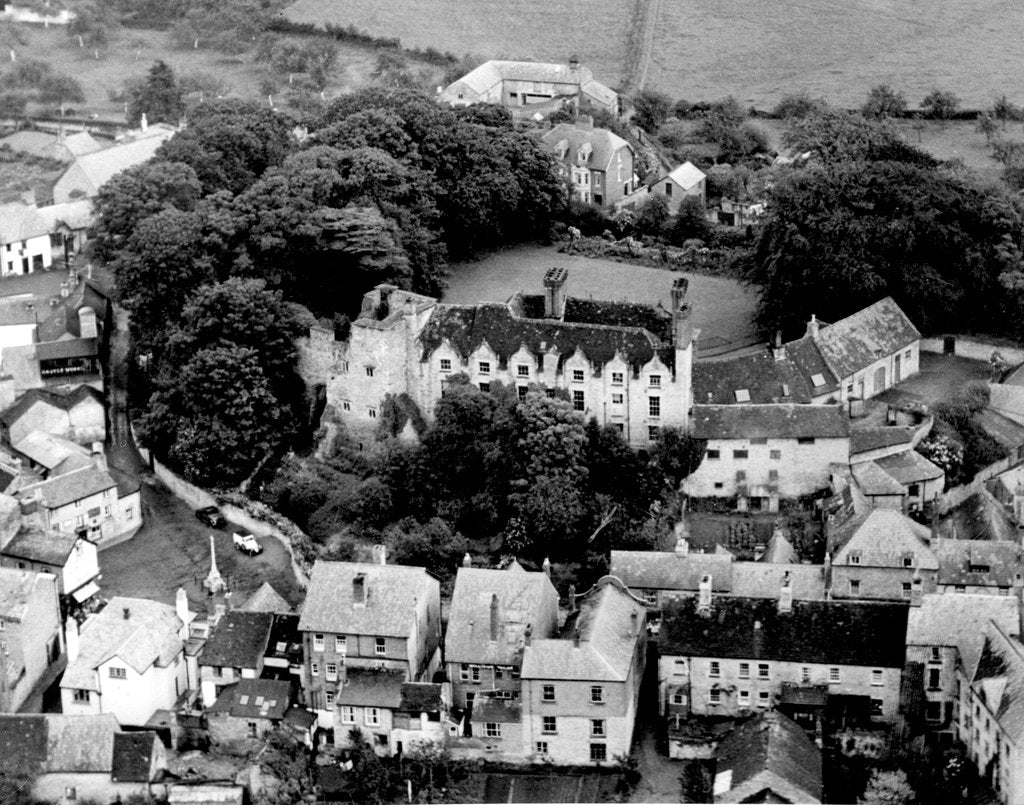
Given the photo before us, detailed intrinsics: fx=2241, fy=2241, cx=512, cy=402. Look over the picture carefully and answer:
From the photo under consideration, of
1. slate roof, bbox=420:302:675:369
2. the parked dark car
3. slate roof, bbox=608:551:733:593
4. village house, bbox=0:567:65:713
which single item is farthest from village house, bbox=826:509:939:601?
village house, bbox=0:567:65:713

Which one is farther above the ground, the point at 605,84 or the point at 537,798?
the point at 605,84

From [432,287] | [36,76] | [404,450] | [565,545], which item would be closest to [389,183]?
[432,287]

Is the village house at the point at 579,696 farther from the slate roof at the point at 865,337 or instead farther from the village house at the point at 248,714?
the slate roof at the point at 865,337

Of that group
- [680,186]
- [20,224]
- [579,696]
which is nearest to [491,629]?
[579,696]

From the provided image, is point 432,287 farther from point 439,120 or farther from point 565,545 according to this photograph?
point 565,545

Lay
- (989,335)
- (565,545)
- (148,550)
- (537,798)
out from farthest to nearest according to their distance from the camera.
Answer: (989,335)
(148,550)
(565,545)
(537,798)

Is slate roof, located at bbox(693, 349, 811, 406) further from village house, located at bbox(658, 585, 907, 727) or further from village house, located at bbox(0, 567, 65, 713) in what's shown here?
village house, located at bbox(0, 567, 65, 713)

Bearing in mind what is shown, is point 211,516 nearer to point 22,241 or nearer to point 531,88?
point 22,241
